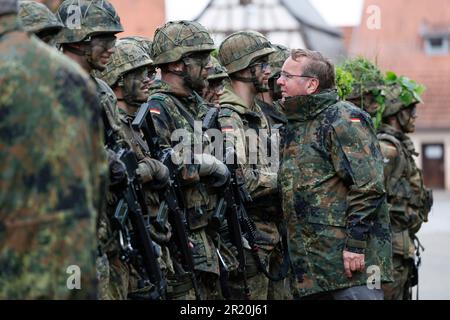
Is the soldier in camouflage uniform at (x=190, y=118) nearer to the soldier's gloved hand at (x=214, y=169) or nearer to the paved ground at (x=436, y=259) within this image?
the soldier's gloved hand at (x=214, y=169)

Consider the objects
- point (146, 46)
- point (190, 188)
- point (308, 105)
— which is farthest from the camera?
point (146, 46)

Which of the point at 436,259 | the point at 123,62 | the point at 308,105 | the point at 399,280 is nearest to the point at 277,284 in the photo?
the point at 399,280

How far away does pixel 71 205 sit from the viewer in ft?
13.5

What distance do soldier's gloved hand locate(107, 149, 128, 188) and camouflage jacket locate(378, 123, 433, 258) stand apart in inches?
237

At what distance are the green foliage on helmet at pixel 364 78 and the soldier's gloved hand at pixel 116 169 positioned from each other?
6.34 m

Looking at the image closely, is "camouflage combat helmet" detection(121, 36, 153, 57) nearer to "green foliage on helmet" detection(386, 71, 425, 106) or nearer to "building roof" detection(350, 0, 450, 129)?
"green foliage on helmet" detection(386, 71, 425, 106)

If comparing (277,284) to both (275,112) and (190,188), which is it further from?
(190,188)

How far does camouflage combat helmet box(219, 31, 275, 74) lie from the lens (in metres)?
10.6

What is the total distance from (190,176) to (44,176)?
423 cm

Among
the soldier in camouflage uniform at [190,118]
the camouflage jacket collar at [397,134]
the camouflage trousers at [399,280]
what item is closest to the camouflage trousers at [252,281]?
the soldier in camouflage uniform at [190,118]

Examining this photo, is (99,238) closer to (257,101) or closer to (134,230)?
(134,230)

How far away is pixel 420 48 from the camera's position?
5853cm

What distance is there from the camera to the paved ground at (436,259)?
17.0 m
